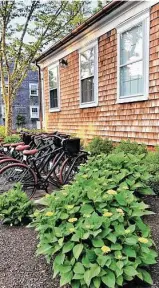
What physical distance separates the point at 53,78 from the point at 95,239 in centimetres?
964

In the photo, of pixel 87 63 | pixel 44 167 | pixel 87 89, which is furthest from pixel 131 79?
pixel 44 167

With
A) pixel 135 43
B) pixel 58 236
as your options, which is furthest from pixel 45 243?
pixel 135 43

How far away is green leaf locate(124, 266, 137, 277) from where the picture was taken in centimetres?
171

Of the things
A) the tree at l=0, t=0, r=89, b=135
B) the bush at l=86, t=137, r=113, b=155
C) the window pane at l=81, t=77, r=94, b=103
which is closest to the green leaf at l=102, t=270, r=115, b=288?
the bush at l=86, t=137, r=113, b=155

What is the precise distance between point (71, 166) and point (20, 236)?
2.02m

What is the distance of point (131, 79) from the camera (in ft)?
20.0

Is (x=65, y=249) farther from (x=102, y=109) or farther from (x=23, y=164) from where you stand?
(x=102, y=109)

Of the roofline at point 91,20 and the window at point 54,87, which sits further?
the window at point 54,87

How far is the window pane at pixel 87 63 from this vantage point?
7797 mm

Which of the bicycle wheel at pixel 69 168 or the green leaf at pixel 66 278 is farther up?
the bicycle wheel at pixel 69 168

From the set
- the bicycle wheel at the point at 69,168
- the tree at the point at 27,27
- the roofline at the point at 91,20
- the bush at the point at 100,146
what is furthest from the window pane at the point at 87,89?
the tree at the point at 27,27

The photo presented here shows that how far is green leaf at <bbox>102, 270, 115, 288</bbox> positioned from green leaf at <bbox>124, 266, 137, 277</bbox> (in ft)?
0.28

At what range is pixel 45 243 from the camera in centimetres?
198

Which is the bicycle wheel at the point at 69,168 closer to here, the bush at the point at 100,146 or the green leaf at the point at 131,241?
the bush at the point at 100,146
